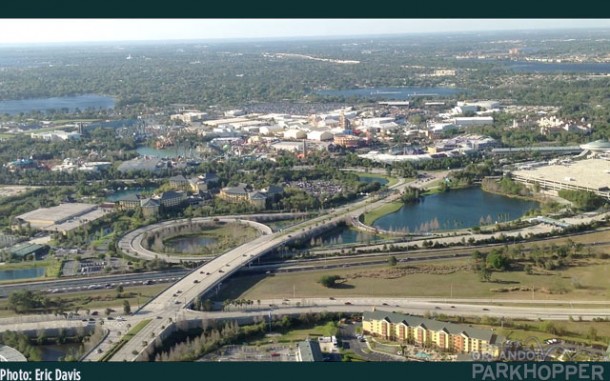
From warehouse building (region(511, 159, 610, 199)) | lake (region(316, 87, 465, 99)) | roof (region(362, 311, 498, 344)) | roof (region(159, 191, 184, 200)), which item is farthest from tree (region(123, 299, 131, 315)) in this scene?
lake (region(316, 87, 465, 99))

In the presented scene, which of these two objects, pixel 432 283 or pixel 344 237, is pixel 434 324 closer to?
pixel 432 283

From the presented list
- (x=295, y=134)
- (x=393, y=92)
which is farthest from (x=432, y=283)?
(x=393, y=92)

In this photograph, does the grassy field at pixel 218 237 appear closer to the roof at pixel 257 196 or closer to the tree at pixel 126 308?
the roof at pixel 257 196

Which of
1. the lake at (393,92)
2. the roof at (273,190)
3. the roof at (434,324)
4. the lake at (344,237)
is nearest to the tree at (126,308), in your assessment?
the roof at (434,324)

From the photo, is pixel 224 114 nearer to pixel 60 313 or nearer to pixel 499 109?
pixel 499 109

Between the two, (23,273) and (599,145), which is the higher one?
(599,145)

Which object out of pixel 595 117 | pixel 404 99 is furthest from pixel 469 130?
pixel 404 99

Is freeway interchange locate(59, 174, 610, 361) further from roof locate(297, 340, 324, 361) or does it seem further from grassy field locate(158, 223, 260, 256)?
roof locate(297, 340, 324, 361)
